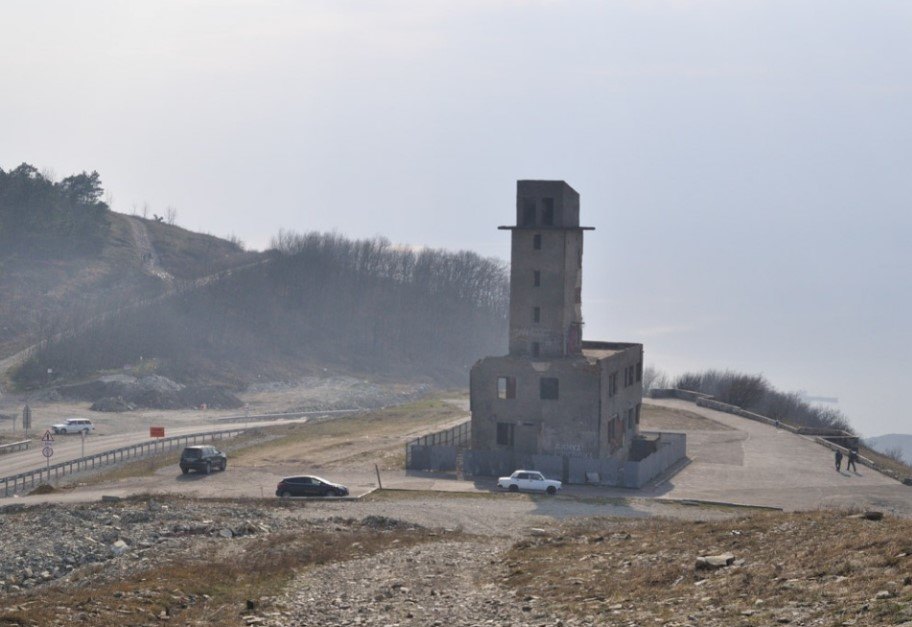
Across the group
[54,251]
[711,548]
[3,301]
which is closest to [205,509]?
[711,548]

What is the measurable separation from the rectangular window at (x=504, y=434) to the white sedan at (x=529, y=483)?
22.7ft

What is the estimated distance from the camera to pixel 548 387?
60.1m

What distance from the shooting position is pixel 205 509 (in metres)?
45.0

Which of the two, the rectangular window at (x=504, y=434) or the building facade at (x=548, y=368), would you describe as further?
the rectangular window at (x=504, y=434)

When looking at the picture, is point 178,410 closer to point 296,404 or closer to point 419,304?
point 296,404

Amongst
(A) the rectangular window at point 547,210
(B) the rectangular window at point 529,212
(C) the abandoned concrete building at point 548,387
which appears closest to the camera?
(C) the abandoned concrete building at point 548,387

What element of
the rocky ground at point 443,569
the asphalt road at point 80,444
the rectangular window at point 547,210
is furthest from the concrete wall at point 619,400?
the asphalt road at point 80,444

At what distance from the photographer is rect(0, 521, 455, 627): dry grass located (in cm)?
2666

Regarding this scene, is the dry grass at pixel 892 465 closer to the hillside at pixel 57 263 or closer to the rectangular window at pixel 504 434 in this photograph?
the rectangular window at pixel 504 434

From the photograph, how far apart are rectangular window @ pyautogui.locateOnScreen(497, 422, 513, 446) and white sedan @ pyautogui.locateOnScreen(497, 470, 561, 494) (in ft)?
22.7

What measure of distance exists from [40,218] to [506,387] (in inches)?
4462

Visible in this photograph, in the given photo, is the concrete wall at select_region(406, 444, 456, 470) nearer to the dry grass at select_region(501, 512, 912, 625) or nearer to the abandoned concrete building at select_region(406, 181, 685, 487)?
the abandoned concrete building at select_region(406, 181, 685, 487)

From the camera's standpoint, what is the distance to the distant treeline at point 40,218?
156750 mm

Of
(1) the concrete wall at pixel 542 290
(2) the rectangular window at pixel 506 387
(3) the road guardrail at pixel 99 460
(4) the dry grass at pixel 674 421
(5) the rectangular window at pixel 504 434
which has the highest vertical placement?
(1) the concrete wall at pixel 542 290
